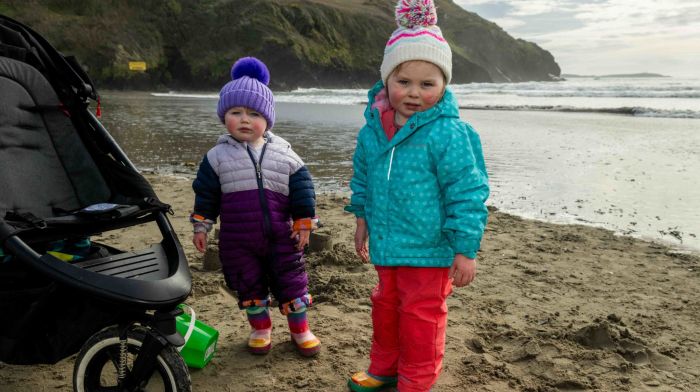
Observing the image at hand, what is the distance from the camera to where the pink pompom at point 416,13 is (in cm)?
229

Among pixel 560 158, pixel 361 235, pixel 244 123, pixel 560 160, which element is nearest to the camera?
pixel 361 235

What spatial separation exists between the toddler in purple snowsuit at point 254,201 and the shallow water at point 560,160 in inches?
144

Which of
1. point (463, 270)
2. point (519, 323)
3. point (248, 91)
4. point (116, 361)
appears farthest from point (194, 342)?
point (519, 323)

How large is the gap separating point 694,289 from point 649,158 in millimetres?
5821

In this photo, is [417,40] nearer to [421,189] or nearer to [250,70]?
[421,189]

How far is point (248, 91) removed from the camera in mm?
2729

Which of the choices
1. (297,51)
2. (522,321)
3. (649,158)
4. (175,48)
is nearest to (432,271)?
(522,321)

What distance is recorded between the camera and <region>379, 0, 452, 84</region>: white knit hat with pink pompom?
2.21 metres

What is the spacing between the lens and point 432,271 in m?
2.34

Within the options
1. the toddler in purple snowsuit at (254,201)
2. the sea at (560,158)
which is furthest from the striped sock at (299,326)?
the sea at (560,158)

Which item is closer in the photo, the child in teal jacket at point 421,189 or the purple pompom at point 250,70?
the child in teal jacket at point 421,189

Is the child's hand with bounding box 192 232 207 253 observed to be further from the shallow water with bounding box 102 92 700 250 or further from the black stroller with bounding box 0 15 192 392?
the shallow water with bounding box 102 92 700 250

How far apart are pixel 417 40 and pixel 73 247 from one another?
6.35 ft

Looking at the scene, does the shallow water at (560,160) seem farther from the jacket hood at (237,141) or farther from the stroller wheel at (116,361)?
the stroller wheel at (116,361)
